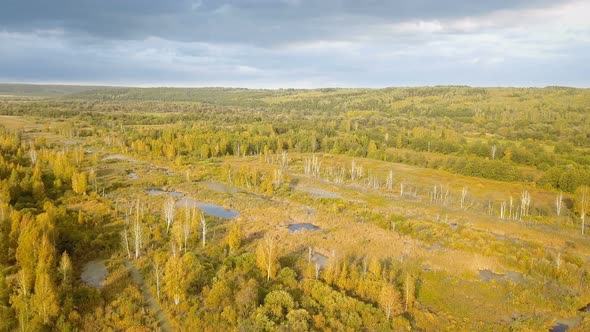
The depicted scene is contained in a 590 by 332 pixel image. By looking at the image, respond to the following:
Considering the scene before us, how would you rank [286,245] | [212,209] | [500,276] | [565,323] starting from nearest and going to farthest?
1. [565,323]
2. [500,276]
3. [286,245]
4. [212,209]

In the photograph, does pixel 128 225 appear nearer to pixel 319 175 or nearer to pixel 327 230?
pixel 327 230

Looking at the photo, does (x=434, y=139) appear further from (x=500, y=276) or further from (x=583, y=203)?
(x=500, y=276)

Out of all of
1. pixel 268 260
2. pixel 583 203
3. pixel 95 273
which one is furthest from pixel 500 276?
pixel 95 273

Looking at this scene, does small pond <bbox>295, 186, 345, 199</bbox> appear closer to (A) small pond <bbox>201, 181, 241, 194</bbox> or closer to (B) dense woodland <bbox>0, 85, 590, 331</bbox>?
(B) dense woodland <bbox>0, 85, 590, 331</bbox>

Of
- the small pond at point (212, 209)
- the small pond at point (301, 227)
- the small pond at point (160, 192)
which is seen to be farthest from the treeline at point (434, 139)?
the small pond at point (301, 227)

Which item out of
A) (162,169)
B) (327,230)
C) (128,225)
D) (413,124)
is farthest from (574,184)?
(413,124)
